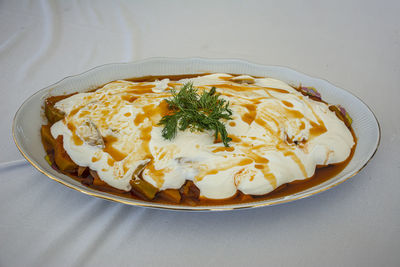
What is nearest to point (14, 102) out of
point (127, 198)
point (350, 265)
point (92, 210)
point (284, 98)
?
point (92, 210)

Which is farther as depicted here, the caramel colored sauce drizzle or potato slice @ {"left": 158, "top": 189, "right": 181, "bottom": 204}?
the caramel colored sauce drizzle

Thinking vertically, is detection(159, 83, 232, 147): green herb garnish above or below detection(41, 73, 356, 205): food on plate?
above

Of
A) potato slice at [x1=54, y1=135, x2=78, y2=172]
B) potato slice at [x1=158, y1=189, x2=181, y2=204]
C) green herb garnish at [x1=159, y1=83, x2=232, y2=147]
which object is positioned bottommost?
potato slice at [x1=158, y1=189, x2=181, y2=204]

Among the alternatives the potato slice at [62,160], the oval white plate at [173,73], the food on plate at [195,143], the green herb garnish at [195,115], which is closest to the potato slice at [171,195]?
the food on plate at [195,143]

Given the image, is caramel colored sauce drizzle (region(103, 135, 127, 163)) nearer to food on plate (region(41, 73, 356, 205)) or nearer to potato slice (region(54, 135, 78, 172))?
food on plate (region(41, 73, 356, 205))

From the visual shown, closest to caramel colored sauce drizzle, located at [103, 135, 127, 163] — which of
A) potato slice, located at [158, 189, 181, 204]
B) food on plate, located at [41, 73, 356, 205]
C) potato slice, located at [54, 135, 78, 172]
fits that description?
food on plate, located at [41, 73, 356, 205]

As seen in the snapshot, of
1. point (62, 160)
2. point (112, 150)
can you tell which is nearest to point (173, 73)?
point (112, 150)

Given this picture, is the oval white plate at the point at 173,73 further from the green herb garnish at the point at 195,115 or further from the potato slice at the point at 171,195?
the green herb garnish at the point at 195,115

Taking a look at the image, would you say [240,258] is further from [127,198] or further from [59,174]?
[59,174]
